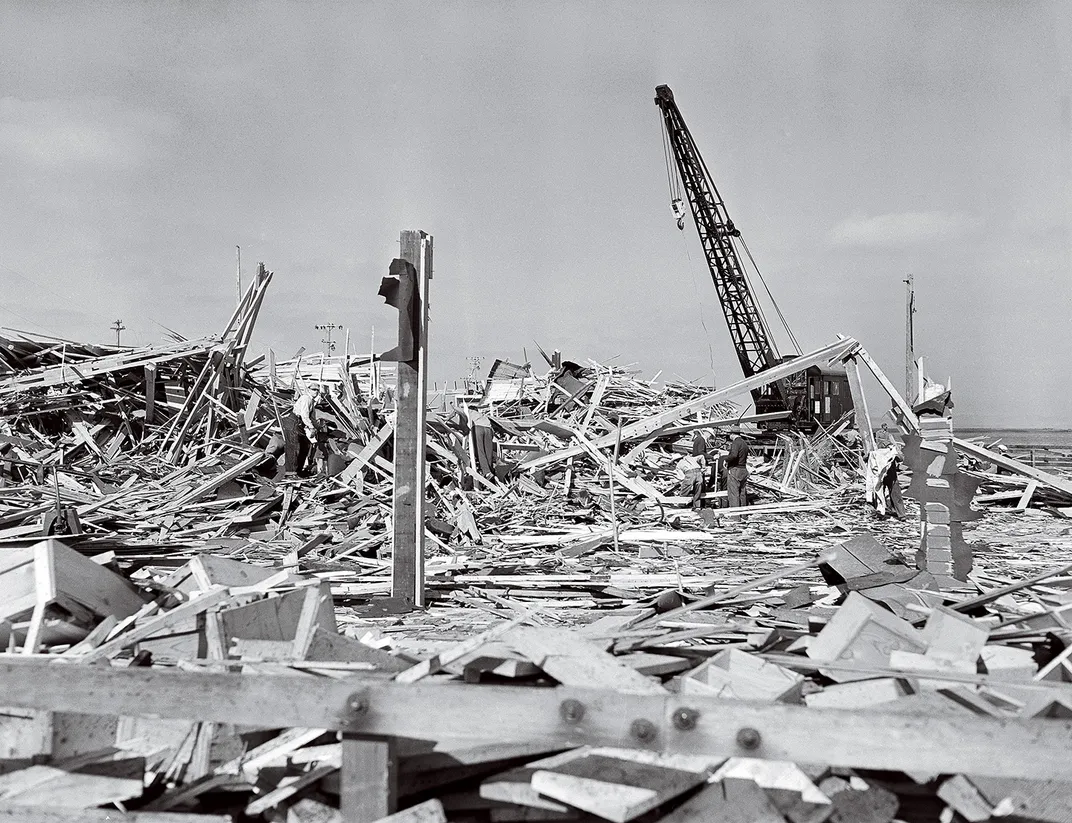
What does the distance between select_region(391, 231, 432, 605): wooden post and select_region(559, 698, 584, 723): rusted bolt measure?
4.52m

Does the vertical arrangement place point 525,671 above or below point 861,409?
Result: below

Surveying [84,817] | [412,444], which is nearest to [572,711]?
[84,817]

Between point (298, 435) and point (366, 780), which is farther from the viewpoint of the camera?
point (298, 435)

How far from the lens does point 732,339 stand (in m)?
44.1

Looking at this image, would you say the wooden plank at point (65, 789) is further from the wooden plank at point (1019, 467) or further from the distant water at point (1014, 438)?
the distant water at point (1014, 438)

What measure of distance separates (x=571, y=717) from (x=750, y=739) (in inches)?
22.5

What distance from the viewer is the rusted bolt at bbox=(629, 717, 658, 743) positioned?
9.29 feet

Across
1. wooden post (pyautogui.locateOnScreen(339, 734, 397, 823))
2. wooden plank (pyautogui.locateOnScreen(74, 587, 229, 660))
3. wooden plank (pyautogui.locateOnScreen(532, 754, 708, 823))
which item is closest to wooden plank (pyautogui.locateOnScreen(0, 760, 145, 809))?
wooden plank (pyautogui.locateOnScreen(74, 587, 229, 660))

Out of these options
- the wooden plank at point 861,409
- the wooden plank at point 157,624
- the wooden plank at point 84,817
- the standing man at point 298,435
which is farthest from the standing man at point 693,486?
the wooden plank at point 84,817

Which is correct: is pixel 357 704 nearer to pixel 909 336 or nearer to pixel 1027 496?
pixel 1027 496

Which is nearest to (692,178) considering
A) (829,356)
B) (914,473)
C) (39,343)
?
(829,356)

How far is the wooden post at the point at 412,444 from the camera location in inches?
286

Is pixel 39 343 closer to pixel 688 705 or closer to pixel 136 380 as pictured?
pixel 136 380

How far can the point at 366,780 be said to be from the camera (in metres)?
3.12
